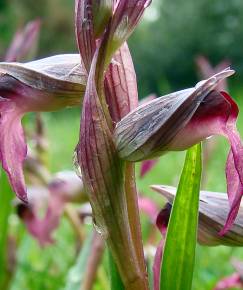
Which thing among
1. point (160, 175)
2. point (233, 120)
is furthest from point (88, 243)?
point (160, 175)

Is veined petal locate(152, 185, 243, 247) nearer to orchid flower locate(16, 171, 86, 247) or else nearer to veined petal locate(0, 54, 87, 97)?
veined petal locate(0, 54, 87, 97)

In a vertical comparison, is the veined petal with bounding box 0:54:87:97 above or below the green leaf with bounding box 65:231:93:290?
above

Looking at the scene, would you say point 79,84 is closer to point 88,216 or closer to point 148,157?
point 148,157

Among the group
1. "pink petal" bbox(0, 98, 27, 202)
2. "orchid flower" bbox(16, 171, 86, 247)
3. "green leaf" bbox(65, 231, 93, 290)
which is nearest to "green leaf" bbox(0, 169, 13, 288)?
"orchid flower" bbox(16, 171, 86, 247)

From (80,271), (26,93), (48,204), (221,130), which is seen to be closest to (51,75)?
(26,93)

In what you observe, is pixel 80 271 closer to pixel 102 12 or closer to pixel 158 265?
pixel 158 265

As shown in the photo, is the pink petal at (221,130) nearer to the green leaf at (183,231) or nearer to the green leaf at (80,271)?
the green leaf at (183,231)
